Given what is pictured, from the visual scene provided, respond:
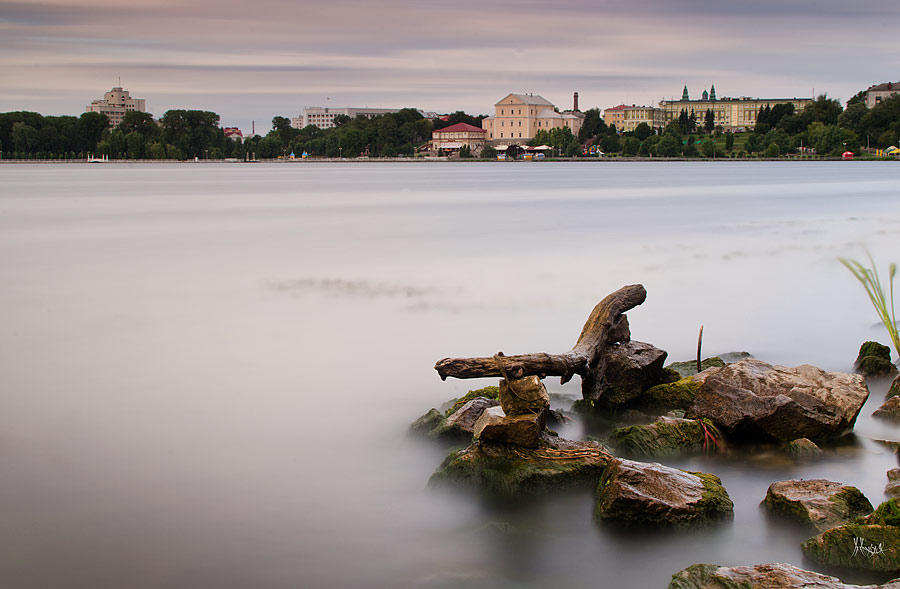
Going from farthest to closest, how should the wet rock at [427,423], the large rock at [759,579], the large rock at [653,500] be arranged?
the wet rock at [427,423]
the large rock at [653,500]
the large rock at [759,579]

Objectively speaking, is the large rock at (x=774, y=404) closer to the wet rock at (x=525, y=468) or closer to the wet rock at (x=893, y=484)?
the wet rock at (x=893, y=484)

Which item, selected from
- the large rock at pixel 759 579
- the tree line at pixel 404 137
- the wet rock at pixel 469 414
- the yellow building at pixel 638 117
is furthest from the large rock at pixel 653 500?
the yellow building at pixel 638 117

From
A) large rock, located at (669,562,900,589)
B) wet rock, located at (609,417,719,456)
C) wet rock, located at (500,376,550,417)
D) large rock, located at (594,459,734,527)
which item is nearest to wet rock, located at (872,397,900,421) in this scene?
wet rock, located at (609,417,719,456)

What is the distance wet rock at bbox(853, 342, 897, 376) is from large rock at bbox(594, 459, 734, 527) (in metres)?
3.93

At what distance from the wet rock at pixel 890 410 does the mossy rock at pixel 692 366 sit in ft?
4.79

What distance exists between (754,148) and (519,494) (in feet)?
492

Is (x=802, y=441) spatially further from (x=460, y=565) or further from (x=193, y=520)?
(x=193, y=520)

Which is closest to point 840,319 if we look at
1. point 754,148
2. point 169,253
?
point 169,253

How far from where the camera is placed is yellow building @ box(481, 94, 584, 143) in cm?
17375

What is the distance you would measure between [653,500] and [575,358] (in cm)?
201

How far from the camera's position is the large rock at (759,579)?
395 cm

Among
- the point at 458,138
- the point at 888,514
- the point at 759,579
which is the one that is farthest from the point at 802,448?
the point at 458,138

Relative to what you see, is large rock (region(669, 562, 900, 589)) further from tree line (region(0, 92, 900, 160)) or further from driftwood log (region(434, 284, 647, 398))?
tree line (region(0, 92, 900, 160))

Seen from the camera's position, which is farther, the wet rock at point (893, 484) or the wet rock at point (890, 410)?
the wet rock at point (890, 410)
